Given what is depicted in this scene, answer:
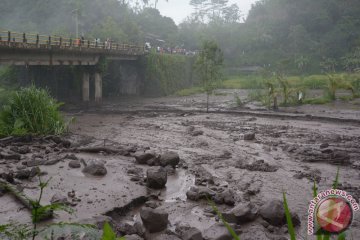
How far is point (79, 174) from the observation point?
398 inches

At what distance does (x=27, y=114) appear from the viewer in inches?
568

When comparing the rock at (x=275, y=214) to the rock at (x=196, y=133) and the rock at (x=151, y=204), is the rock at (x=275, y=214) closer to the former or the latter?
the rock at (x=151, y=204)

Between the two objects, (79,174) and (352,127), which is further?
(352,127)

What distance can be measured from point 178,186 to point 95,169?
2.30 m

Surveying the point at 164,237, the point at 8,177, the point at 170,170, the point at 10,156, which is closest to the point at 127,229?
the point at 164,237

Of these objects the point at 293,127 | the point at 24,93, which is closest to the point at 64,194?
the point at 24,93

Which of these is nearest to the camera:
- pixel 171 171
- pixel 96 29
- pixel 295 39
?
pixel 171 171

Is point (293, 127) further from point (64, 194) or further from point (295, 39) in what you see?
point (295, 39)

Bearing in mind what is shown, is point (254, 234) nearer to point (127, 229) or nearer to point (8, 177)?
point (127, 229)

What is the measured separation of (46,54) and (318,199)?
28938 mm

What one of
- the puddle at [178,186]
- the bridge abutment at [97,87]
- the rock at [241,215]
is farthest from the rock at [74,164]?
the bridge abutment at [97,87]

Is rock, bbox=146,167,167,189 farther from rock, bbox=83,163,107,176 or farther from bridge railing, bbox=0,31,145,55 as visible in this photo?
bridge railing, bbox=0,31,145,55

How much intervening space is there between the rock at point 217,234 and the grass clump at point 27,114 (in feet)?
32.0

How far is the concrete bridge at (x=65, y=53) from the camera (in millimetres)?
24484
